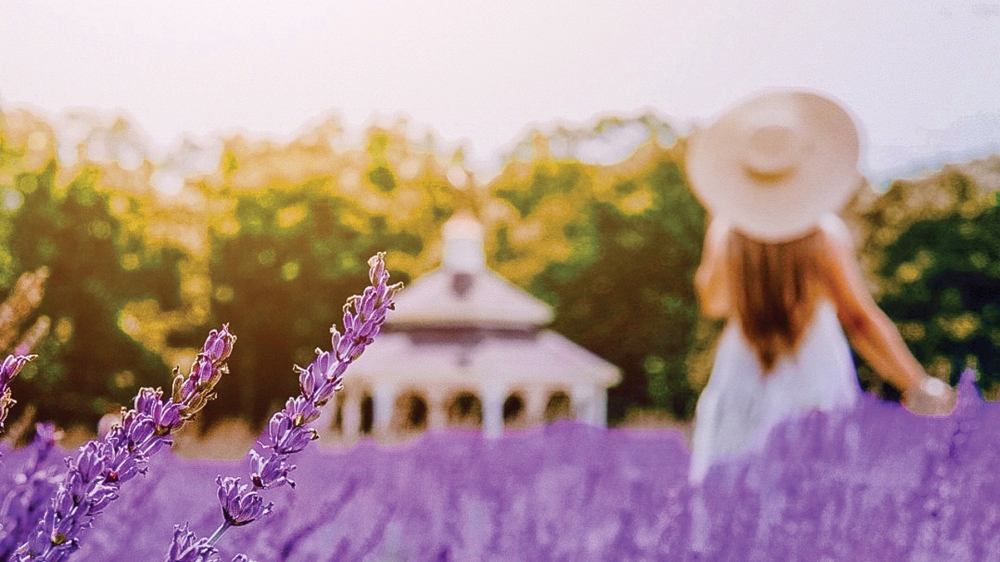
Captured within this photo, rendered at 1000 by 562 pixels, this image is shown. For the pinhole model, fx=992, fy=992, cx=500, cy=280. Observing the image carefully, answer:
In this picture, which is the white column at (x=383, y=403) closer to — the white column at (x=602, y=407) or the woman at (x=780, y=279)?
the white column at (x=602, y=407)

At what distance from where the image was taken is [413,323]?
4.76 m

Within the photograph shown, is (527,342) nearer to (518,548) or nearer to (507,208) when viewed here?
(507,208)

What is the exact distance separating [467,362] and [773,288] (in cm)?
223

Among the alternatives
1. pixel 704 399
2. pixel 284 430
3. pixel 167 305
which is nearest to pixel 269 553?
pixel 284 430

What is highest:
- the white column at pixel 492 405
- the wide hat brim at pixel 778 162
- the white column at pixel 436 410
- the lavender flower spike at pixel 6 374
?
the lavender flower spike at pixel 6 374

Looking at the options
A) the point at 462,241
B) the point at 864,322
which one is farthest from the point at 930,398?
the point at 462,241

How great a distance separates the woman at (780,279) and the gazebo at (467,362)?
5.62 feet

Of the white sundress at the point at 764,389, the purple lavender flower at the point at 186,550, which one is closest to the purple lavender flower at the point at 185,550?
the purple lavender flower at the point at 186,550

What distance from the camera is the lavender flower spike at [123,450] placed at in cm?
50

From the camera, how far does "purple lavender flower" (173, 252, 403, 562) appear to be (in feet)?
1.66

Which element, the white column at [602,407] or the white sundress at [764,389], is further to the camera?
the white column at [602,407]

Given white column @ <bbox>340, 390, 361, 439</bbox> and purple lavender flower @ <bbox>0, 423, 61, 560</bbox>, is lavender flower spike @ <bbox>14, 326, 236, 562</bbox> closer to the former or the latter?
purple lavender flower @ <bbox>0, 423, 61, 560</bbox>

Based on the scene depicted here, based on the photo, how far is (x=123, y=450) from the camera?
0.51 metres

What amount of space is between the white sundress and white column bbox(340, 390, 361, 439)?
267cm
